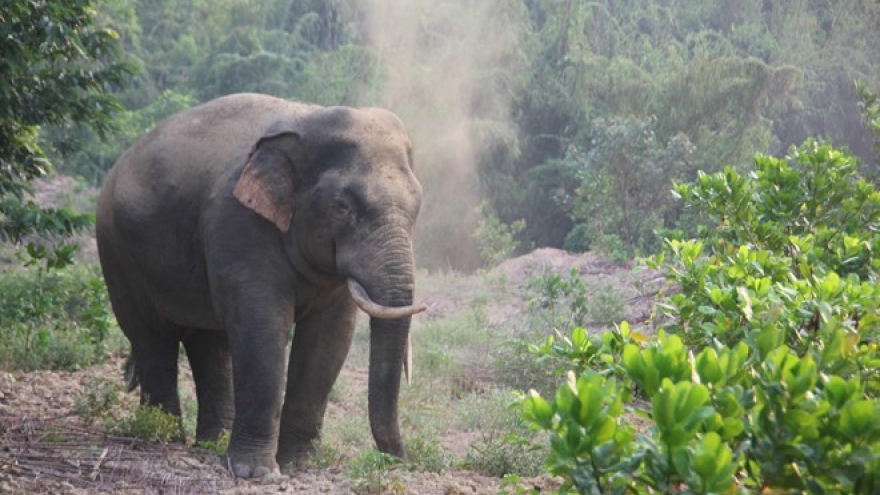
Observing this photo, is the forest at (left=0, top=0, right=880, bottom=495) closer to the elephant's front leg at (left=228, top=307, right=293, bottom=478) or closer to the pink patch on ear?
the elephant's front leg at (left=228, top=307, right=293, bottom=478)

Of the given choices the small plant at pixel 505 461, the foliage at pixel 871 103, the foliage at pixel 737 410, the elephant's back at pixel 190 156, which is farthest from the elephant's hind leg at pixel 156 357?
the foliage at pixel 871 103

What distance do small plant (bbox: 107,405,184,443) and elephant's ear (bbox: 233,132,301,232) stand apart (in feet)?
4.90

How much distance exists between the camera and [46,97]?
8430 millimetres

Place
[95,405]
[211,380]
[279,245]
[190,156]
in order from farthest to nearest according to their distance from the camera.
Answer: [211,380]
[95,405]
[190,156]
[279,245]

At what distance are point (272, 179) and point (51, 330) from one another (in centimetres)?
595

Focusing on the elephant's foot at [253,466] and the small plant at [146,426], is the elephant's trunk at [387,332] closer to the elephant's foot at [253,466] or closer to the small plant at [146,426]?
the elephant's foot at [253,466]

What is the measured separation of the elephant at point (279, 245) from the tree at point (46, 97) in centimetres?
67

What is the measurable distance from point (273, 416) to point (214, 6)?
85.2 ft

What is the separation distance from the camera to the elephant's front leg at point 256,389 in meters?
7.17

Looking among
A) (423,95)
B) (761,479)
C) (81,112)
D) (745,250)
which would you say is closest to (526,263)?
(423,95)

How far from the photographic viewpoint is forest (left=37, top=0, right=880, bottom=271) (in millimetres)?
24156


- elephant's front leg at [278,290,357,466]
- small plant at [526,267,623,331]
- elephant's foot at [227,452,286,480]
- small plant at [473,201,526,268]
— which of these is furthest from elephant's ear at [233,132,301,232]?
small plant at [473,201,526,268]

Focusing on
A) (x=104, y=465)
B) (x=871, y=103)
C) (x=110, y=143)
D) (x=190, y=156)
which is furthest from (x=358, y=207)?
(x=110, y=143)

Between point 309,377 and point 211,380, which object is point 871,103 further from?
point 309,377
